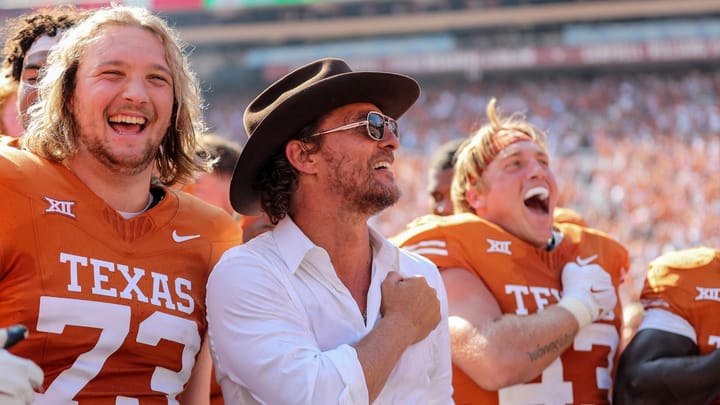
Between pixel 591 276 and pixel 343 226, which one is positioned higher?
pixel 343 226

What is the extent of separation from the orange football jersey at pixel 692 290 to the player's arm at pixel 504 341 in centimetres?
44

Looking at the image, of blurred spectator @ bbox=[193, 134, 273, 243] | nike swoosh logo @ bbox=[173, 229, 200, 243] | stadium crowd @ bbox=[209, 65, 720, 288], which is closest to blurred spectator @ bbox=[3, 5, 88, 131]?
nike swoosh logo @ bbox=[173, 229, 200, 243]

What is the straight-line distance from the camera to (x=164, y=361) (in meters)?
2.49

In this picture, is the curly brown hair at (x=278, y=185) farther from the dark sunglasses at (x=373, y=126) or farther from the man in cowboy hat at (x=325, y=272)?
the dark sunglasses at (x=373, y=126)

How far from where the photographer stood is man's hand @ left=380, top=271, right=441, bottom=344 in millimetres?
2482

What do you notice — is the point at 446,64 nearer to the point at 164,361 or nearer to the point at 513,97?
the point at 513,97

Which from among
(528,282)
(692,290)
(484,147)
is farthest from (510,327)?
(484,147)

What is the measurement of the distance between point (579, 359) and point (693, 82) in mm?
25309

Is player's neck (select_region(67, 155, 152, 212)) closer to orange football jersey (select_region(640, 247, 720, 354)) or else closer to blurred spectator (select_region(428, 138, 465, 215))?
orange football jersey (select_region(640, 247, 720, 354))

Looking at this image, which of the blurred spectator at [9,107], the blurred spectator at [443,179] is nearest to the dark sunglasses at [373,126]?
the blurred spectator at [9,107]

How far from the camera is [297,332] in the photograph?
2346 millimetres

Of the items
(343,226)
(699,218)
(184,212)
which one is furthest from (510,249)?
(699,218)

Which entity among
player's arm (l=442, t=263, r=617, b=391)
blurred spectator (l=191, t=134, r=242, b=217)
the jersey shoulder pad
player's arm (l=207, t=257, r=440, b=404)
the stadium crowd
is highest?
player's arm (l=207, t=257, r=440, b=404)

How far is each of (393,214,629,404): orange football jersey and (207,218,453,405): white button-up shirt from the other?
2.56 ft
